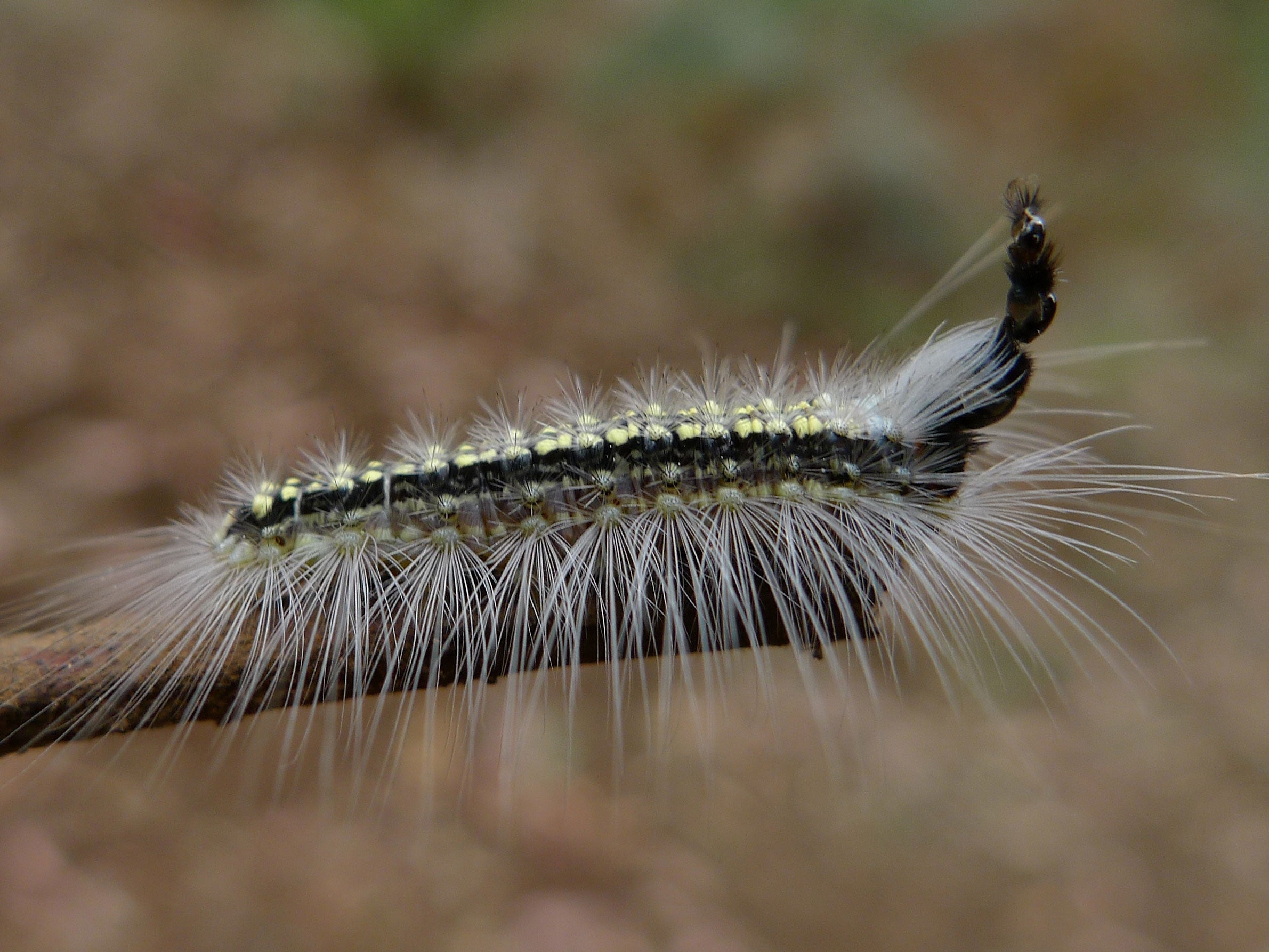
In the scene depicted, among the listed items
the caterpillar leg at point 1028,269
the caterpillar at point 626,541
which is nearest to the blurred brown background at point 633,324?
the caterpillar at point 626,541

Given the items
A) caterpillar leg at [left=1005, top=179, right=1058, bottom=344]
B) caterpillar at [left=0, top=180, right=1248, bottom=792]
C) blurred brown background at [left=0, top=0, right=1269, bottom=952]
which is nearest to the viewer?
caterpillar leg at [left=1005, top=179, right=1058, bottom=344]

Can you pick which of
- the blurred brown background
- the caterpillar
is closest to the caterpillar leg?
the caterpillar

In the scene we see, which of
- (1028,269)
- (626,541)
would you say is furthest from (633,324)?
(1028,269)

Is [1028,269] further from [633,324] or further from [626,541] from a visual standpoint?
[633,324]

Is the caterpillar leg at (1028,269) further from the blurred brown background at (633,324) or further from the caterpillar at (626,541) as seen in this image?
the blurred brown background at (633,324)

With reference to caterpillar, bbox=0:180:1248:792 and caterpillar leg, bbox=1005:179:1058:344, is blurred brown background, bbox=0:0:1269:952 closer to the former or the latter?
caterpillar, bbox=0:180:1248:792

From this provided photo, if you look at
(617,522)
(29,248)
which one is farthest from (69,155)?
(617,522)
